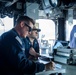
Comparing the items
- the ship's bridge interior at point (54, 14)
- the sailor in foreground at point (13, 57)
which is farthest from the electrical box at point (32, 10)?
the sailor in foreground at point (13, 57)

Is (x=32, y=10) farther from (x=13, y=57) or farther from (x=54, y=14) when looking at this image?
(x=13, y=57)

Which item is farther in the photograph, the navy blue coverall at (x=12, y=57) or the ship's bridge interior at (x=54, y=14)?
the ship's bridge interior at (x=54, y=14)

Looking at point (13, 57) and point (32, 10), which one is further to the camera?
point (32, 10)

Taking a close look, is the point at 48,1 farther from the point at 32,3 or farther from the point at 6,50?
the point at 6,50

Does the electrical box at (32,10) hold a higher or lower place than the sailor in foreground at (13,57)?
higher

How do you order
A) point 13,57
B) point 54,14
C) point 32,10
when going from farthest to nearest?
point 54,14 < point 32,10 < point 13,57

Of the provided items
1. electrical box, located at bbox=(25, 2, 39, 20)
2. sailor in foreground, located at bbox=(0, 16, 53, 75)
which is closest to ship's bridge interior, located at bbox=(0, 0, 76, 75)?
electrical box, located at bbox=(25, 2, 39, 20)

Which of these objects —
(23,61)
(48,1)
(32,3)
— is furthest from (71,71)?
(32,3)

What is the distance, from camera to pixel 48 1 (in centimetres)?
461

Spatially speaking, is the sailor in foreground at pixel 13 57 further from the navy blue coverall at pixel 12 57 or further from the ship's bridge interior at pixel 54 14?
the ship's bridge interior at pixel 54 14

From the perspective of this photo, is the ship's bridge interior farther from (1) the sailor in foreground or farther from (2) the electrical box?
(1) the sailor in foreground

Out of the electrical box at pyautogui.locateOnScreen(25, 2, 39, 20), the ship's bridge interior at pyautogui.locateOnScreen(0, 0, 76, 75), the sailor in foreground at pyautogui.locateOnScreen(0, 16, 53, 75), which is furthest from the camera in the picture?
the electrical box at pyautogui.locateOnScreen(25, 2, 39, 20)

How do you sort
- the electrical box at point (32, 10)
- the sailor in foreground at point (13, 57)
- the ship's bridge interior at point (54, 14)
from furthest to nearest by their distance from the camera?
the electrical box at point (32, 10)
the ship's bridge interior at point (54, 14)
the sailor in foreground at point (13, 57)

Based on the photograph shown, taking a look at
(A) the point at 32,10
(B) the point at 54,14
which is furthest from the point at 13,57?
(B) the point at 54,14
